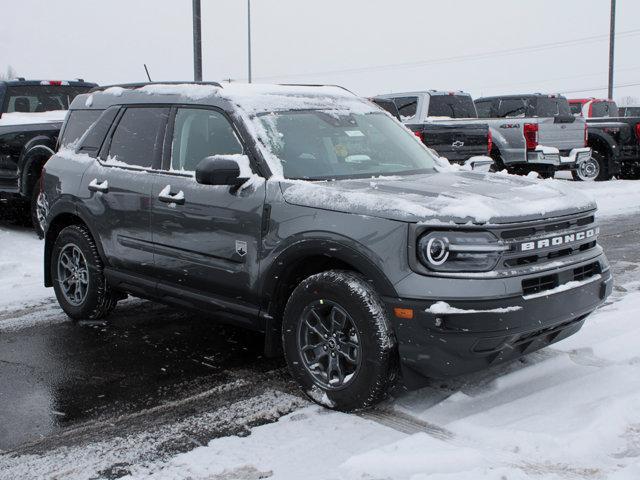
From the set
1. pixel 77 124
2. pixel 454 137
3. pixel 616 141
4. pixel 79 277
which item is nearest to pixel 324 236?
pixel 79 277

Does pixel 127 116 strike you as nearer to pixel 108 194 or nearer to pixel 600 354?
pixel 108 194

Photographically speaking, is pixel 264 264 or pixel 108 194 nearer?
pixel 264 264

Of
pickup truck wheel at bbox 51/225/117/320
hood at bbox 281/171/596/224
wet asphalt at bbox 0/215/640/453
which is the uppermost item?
hood at bbox 281/171/596/224

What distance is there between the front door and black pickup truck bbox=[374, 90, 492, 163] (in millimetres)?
8466

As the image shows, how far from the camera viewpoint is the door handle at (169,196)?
5098mm

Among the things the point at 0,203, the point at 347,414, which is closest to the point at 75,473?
the point at 347,414

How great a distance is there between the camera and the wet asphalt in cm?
418

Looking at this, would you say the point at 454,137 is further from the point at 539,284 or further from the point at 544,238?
the point at 539,284

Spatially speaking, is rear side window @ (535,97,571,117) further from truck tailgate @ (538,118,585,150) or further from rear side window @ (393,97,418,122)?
rear side window @ (393,97,418,122)

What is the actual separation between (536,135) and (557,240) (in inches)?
497

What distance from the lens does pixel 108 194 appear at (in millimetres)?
5758

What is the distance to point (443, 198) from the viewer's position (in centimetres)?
412

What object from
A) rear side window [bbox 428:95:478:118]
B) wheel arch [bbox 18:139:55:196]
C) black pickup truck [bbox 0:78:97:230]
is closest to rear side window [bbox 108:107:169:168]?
black pickup truck [bbox 0:78:97:230]

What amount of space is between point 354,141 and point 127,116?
183 cm
